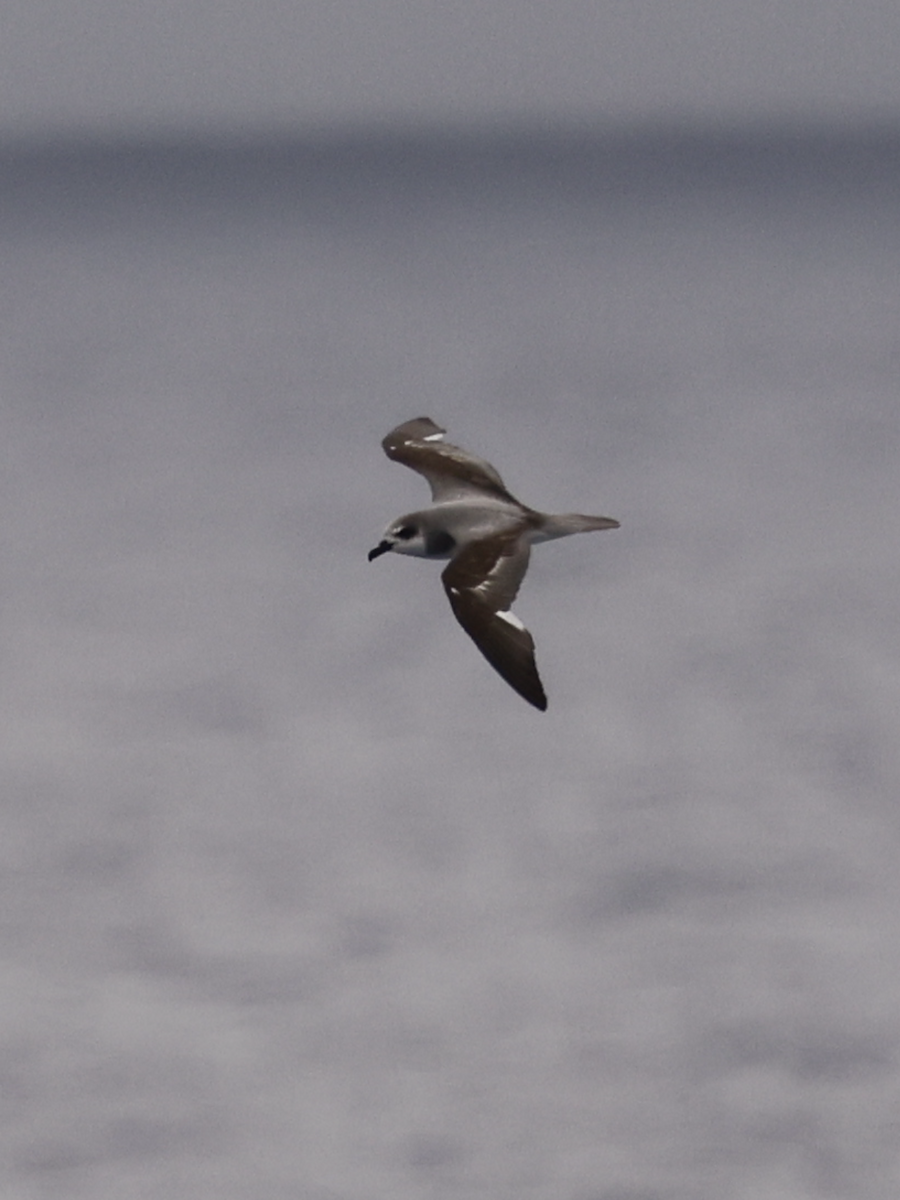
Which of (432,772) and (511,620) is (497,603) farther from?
(432,772)

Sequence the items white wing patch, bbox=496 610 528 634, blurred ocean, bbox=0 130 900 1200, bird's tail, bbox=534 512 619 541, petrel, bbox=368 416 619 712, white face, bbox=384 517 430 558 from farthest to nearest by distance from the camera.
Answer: blurred ocean, bbox=0 130 900 1200 < white face, bbox=384 517 430 558 < bird's tail, bbox=534 512 619 541 < white wing patch, bbox=496 610 528 634 < petrel, bbox=368 416 619 712

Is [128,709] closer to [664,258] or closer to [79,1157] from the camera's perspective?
[79,1157]

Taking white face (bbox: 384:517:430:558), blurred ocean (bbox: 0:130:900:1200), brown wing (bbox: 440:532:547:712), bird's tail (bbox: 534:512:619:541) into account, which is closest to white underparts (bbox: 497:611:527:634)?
→ brown wing (bbox: 440:532:547:712)

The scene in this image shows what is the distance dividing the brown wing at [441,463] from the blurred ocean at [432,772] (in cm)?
972

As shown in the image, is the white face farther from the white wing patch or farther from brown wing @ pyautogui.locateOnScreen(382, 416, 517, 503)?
the white wing patch

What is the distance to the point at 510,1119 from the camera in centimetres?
3145

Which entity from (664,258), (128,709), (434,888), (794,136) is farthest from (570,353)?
(794,136)

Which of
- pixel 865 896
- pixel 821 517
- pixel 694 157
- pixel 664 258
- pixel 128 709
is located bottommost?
pixel 865 896

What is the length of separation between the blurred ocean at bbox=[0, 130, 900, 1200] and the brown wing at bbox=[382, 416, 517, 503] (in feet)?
31.9

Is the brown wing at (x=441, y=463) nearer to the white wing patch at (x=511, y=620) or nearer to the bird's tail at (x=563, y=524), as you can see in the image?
the bird's tail at (x=563, y=524)

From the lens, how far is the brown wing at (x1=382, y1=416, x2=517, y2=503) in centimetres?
2636

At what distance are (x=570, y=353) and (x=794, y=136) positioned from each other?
201 ft

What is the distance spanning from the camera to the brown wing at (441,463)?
2636 centimetres

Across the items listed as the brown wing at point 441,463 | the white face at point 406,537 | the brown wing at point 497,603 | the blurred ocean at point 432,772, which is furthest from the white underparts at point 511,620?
the blurred ocean at point 432,772
